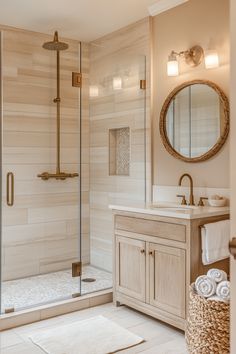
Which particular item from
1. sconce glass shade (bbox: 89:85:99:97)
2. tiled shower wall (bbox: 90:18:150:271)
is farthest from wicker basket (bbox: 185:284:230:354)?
sconce glass shade (bbox: 89:85:99:97)

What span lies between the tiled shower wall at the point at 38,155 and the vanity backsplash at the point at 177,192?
0.93 metres

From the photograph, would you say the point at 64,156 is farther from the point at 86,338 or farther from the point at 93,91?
the point at 86,338

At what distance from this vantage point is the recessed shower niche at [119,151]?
389 cm

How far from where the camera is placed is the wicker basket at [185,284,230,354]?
2.26 meters

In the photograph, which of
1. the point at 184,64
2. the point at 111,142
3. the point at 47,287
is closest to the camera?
the point at 184,64

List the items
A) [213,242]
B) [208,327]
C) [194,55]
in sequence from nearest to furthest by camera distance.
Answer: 1. [208,327]
2. [213,242]
3. [194,55]

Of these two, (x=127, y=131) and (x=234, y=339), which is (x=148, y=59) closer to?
(x=127, y=131)

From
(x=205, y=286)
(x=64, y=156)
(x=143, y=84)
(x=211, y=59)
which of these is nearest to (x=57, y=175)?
(x=64, y=156)

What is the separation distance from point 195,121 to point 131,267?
1.34 m

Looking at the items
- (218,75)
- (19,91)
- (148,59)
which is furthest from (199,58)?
(19,91)

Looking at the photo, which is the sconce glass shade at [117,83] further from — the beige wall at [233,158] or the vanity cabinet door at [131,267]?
the beige wall at [233,158]

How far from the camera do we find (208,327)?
230 centimetres

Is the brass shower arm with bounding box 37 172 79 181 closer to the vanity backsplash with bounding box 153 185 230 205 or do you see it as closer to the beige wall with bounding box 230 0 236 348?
the vanity backsplash with bounding box 153 185 230 205

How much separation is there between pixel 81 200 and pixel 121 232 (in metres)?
1.09
